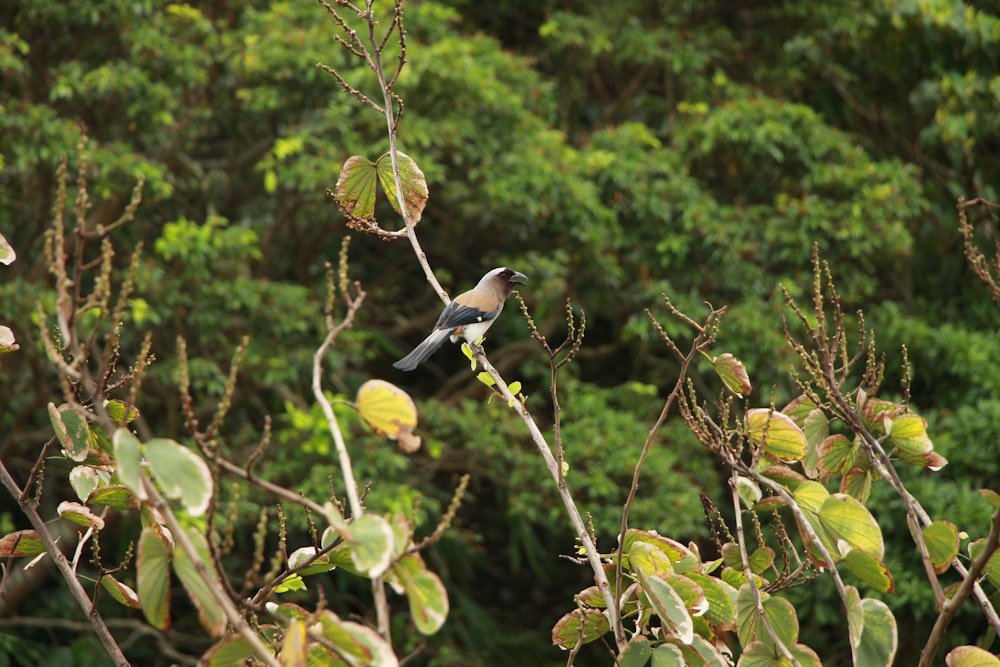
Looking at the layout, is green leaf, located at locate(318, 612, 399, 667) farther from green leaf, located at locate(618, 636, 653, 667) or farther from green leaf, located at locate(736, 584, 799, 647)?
green leaf, located at locate(736, 584, 799, 647)

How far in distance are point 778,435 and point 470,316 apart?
2.07 meters

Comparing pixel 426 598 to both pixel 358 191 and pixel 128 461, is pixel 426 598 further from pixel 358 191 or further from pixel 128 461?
pixel 358 191

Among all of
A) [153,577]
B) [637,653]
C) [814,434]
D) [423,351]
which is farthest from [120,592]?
[423,351]

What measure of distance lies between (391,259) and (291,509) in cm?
272

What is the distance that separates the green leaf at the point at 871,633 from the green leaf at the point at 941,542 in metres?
0.10

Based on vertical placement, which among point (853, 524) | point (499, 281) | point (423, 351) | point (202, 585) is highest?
point (202, 585)

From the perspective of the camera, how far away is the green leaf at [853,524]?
1639mm

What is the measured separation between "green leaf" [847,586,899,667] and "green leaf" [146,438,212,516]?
2.95 feet

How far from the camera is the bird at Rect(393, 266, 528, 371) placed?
3643mm

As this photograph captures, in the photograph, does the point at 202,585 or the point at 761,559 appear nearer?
the point at 202,585

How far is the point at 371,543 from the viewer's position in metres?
1.22

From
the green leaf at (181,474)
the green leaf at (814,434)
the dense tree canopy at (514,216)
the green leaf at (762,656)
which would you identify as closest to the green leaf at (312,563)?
the green leaf at (181,474)

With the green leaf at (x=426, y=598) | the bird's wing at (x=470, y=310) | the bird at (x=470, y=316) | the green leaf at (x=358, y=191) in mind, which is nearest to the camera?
the green leaf at (x=426, y=598)

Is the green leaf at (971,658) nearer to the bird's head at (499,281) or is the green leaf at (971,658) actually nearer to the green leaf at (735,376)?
the green leaf at (735,376)
